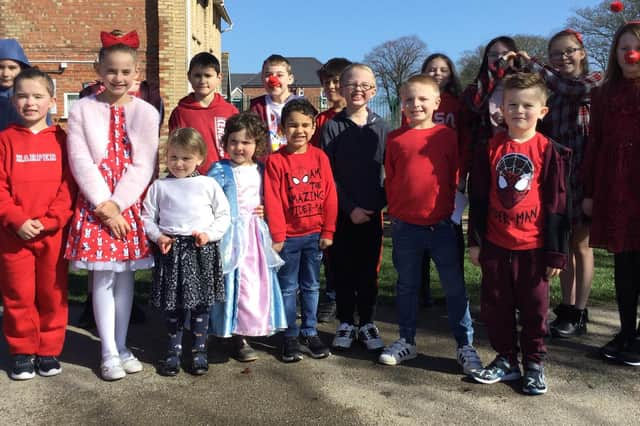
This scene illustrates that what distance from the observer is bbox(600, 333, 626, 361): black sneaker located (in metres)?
3.97

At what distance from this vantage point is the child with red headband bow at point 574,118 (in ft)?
13.9

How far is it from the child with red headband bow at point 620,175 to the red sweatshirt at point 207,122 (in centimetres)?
255

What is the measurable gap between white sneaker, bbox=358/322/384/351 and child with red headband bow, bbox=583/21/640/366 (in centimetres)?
148

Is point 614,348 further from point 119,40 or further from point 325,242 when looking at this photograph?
point 119,40

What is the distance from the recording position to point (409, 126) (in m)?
3.92

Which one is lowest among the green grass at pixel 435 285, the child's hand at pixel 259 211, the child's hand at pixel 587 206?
the green grass at pixel 435 285

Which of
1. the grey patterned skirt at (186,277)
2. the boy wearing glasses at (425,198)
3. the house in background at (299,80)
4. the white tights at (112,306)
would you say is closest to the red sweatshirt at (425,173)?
the boy wearing glasses at (425,198)

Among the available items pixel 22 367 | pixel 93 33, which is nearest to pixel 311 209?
pixel 22 367

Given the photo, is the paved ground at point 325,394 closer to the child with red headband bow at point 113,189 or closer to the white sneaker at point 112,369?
the white sneaker at point 112,369

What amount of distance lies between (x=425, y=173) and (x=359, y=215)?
0.57m

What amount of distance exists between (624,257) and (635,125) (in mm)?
850

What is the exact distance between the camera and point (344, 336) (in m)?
4.25

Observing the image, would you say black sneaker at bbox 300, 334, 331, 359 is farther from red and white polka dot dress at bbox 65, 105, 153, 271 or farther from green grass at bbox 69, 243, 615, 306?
green grass at bbox 69, 243, 615, 306

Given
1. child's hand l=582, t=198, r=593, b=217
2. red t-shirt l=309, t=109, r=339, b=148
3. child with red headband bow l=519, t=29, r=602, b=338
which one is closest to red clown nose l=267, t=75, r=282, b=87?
red t-shirt l=309, t=109, r=339, b=148
